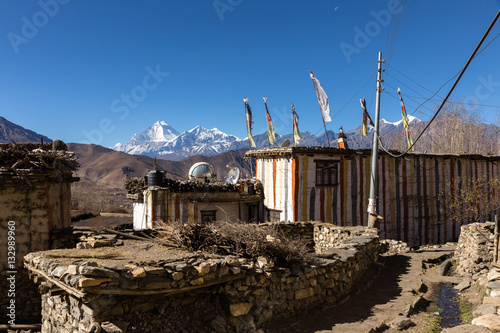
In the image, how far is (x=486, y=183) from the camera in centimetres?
2280

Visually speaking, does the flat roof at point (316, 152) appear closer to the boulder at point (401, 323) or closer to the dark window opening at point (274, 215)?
the dark window opening at point (274, 215)

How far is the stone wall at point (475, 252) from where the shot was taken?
10.9 meters

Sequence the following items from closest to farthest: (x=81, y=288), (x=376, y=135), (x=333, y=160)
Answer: (x=81, y=288), (x=376, y=135), (x=333, y=160)

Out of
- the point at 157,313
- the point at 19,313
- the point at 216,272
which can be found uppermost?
the point at 216,272

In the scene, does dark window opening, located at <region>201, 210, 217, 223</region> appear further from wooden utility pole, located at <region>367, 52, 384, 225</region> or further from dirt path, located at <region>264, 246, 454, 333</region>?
dirt path, located at <region>264, 246, 454, 333</region>

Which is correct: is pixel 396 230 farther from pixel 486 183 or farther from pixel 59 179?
pixel 59 179

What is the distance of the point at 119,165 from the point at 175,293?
10201cm

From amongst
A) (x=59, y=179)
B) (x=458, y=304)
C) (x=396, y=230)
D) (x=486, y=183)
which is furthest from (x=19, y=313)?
(x=486, y=183)

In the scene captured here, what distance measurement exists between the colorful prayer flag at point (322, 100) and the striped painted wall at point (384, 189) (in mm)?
2702

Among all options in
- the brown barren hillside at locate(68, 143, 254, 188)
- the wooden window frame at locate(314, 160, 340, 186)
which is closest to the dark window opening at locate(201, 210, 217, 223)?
the wooden window frame at locate(314, 160, 340, 186)

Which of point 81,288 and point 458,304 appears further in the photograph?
point 458,304

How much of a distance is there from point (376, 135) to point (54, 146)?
42.7ft

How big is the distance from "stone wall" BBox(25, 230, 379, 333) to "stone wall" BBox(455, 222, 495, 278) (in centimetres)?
655

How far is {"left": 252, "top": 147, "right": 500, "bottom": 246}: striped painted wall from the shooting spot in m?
18.5
